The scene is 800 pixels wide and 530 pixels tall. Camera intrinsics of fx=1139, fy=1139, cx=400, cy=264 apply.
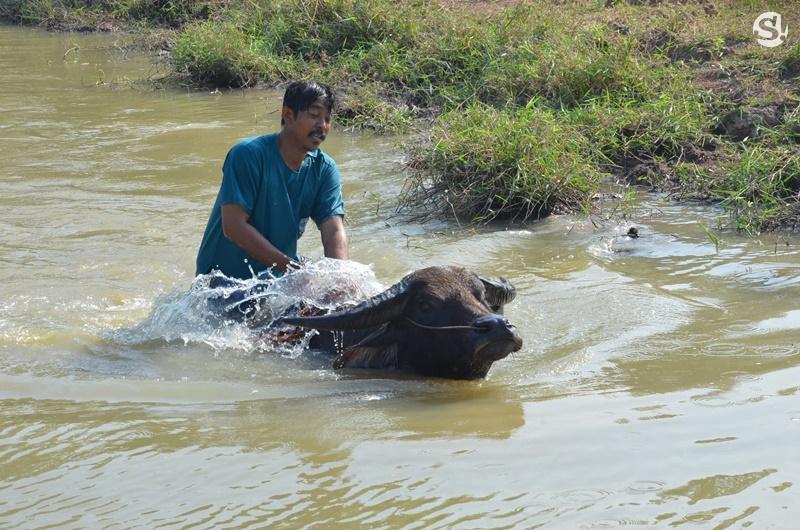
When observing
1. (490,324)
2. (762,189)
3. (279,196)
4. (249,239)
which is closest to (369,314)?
(490,324)

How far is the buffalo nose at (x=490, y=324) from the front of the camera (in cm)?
427

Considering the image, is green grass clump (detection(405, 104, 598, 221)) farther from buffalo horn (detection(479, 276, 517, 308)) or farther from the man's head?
buffalo horn (detection(479, 276, 517, 308))

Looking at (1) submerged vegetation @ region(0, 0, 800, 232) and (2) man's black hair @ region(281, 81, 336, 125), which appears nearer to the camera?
(2) man's black hair @ region(281, 81, 336, 125)

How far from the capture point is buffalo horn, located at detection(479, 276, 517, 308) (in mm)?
4754

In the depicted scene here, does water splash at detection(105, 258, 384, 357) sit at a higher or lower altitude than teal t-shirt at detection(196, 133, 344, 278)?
lower

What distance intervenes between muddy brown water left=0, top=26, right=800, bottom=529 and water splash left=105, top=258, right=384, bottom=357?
0.03m

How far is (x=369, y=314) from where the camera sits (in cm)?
455

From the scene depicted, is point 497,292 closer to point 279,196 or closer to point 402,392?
point 402,392

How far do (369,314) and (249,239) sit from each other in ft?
2.87

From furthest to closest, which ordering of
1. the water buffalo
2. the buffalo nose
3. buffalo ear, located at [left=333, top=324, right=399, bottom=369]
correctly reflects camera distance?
1. buffalo ear, located at [left=333, top=324, right=399, bottom=369]
2. the water buffalo
3. the buffalo nose

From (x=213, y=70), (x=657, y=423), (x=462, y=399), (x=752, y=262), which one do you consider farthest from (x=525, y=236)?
(x=213, y=70)

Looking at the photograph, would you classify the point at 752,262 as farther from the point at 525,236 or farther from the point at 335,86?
the point at 335,86

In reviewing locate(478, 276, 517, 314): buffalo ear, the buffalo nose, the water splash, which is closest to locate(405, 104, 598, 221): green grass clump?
the water splash

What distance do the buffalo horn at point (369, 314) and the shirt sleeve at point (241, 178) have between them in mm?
917
